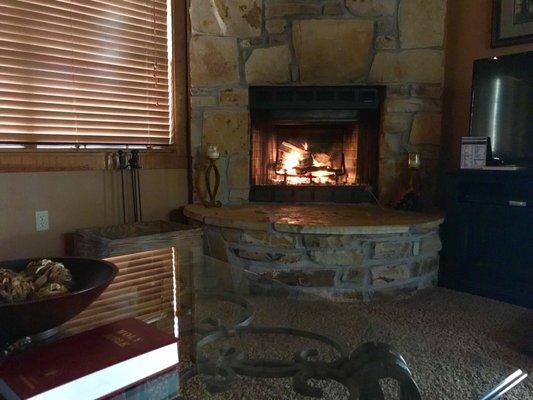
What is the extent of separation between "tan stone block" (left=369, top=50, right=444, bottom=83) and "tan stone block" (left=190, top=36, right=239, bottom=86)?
94 cm

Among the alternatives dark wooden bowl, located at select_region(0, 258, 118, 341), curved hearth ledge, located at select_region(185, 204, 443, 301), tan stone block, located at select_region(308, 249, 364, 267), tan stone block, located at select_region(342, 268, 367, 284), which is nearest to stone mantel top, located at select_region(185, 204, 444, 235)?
curved hearth ledge, located at select_region(185, 204, 443, 301)

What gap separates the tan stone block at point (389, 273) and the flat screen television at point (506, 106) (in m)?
0.84

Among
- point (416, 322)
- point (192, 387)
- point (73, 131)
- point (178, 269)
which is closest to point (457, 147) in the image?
point (416, 322)

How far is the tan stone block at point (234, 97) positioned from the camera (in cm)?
285

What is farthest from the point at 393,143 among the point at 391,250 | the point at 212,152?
the point at 212,152

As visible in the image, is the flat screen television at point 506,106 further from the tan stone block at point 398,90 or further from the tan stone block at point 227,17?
the tan stone block at point 227,17

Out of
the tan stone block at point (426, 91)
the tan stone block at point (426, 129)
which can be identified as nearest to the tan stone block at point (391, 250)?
the tan stone block at point (426, 129)

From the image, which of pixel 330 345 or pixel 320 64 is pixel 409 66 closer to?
pixel 320 64

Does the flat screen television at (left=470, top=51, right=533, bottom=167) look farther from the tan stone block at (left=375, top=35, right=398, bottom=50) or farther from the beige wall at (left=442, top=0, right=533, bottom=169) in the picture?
the tan stone block at (left=375, top=35, right=398, bottom=50)

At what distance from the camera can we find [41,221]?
2289 mm

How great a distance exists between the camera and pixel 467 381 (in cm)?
147

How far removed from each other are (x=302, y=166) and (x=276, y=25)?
983mm

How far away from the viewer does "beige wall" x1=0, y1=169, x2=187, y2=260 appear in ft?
7.13

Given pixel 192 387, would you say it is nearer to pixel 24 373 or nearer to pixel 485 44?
pixel 24 373
